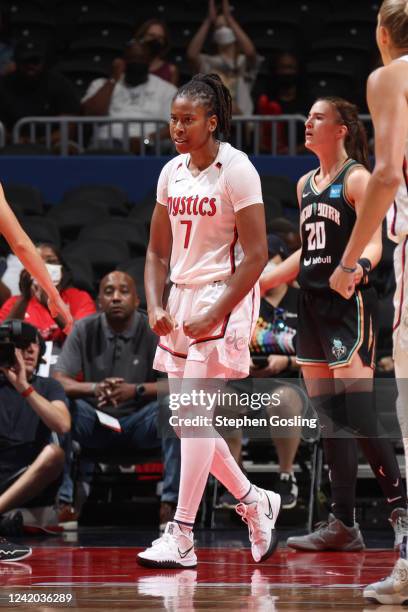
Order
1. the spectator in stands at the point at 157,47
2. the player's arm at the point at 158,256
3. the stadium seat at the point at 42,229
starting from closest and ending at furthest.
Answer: the player's arm at the point at 158,256 < the stadium seat at the point at 42,229 < the spectator in stands at the point at 157,47

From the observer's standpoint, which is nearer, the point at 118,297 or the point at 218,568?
the point at 218,568

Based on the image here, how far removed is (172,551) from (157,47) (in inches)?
272

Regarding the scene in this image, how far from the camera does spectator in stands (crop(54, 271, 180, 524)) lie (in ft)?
20.7

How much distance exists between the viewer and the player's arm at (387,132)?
3.28 metres

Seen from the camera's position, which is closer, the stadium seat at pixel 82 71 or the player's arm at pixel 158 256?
the player's arm at pixel 158 256

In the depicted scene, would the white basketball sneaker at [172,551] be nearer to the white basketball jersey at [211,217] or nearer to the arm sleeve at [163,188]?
the white basketball jersey at [211,217]

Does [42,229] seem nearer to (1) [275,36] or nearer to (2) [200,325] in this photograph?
(2) [200,325]

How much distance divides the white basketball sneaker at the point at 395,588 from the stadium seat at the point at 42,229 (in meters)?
4.55

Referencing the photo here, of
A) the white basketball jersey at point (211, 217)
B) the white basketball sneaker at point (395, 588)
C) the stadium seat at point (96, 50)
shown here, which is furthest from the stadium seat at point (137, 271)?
the stadium seat at point (96, 50)

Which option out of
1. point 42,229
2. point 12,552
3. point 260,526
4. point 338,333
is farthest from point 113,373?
point 260,526

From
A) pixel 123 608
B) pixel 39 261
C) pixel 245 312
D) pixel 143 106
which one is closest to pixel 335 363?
pixel 245 312

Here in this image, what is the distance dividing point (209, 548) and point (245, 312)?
125cm

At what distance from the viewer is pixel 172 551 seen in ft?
13.9

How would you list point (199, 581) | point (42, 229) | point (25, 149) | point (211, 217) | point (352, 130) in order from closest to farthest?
point (199, 581), point (211, 217), point (352, 130), point (42, 229), point (25, 149)
